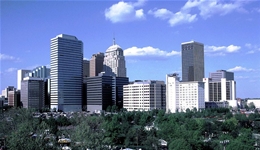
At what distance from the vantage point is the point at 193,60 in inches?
4963

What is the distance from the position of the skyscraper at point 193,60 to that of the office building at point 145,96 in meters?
38.1

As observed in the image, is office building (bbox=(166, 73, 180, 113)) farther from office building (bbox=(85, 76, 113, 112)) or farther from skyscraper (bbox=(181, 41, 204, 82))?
skyscraper (bbox=(181, 41, 204, 82))

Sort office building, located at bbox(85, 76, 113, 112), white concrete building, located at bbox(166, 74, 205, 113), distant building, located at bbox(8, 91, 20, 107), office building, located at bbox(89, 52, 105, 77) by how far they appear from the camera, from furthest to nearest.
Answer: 1. office building, located at bbox(89, 52, 105, 77)
2. distant building, located at bbox(8, 91, 20, 107)
3. office building, located at bbox(85, 76, 113, 112)
4. white concrete building, located at bbox(166, 74, 205, 113)

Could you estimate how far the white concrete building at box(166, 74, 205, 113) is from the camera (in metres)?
87.3

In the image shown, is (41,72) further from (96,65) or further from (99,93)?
(99,93)

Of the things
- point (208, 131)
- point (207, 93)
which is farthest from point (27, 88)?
point (208, 131)

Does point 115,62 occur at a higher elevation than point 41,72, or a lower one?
higher

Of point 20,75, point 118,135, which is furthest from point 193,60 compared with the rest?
point 118,135

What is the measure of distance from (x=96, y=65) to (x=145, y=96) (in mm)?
48521

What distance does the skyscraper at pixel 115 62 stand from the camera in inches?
5022

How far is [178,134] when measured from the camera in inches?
1168

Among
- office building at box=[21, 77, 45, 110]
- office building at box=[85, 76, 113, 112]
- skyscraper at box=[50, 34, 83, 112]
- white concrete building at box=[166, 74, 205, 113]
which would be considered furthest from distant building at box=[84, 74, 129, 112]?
white concrete building at box=[166, 74, 205, 113]

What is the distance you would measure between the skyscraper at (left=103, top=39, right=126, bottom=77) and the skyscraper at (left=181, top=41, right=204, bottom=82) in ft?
90.4

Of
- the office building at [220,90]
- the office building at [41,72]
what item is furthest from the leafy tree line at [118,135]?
the office building at [41,72]
